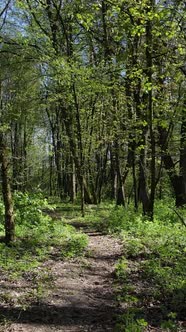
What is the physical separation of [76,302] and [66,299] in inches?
7.2

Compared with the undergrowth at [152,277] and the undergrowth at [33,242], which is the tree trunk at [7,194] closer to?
the undergrowth at [33,242]

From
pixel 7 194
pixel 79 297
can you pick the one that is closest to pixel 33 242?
pixel 7 194

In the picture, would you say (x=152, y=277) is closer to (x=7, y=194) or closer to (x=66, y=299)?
(x=66, y=299)

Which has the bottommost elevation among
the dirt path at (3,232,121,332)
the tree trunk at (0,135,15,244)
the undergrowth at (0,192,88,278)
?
the dirt path at (3,232,121,332)

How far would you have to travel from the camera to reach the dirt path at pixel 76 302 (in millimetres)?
4883

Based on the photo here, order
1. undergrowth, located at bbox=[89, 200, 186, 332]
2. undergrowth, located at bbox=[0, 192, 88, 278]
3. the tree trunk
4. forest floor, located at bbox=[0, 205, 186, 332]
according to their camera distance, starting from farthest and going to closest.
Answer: the tree trunk, undergrowth, located at bbox=[0, 192, 88, 278], undergrowth, located at bbox=[89, 200, 186, 332], forest floor, located at bbox=[0, 205, 186, 332]

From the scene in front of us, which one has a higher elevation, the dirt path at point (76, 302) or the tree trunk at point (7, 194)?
the tree trunk at point (7, 194)

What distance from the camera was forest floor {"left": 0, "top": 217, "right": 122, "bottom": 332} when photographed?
16.1 ft

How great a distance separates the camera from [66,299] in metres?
5.83

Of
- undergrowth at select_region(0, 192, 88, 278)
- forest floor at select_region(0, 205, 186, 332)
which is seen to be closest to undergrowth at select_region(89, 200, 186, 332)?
forest floor at select_region(0, 205, 186, 332)

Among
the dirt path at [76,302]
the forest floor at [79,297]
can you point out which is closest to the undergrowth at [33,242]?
the forest floor at [79,297]

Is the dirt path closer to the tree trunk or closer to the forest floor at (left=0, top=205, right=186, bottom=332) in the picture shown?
the forest floor at (left=0, top=205, right=186, bottom=332)

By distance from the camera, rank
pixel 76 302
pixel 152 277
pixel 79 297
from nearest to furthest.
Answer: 1. pixel 76 302
2. pixel 79 297
3. pixel 152 277

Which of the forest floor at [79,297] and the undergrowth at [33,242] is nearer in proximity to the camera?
the forest floor at [79,297]
